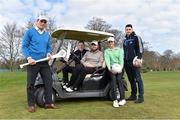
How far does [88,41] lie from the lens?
995 cm

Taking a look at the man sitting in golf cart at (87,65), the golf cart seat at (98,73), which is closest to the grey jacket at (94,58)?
the man sitting in golf cart at (87,65)

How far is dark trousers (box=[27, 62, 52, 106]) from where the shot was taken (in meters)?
7.70

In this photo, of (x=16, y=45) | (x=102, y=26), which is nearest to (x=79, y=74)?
(x=102, y=26)

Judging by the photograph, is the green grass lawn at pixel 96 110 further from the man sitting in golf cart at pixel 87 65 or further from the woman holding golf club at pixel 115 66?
the man sitting in golf cart at pixel 87 65

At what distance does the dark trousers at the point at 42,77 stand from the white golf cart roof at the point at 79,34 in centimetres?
122

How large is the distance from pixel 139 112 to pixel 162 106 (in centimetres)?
108

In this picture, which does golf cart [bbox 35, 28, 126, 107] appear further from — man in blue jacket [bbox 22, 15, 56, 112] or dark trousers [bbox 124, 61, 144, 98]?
dark trousers [bbox 124, 61, 144, 98]

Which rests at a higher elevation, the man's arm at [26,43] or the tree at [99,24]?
the tree at [99,24]

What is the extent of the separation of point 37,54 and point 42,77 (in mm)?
564

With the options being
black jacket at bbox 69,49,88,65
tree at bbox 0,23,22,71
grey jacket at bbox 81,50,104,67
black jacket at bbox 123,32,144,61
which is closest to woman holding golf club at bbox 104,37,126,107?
black jacket at bbox 123,32,144,61

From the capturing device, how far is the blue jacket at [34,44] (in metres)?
7.71

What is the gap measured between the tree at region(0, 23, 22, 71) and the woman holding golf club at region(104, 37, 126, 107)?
46.8m

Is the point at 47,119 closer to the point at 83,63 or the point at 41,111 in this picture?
the point at 41,111

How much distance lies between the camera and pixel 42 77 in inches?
314
